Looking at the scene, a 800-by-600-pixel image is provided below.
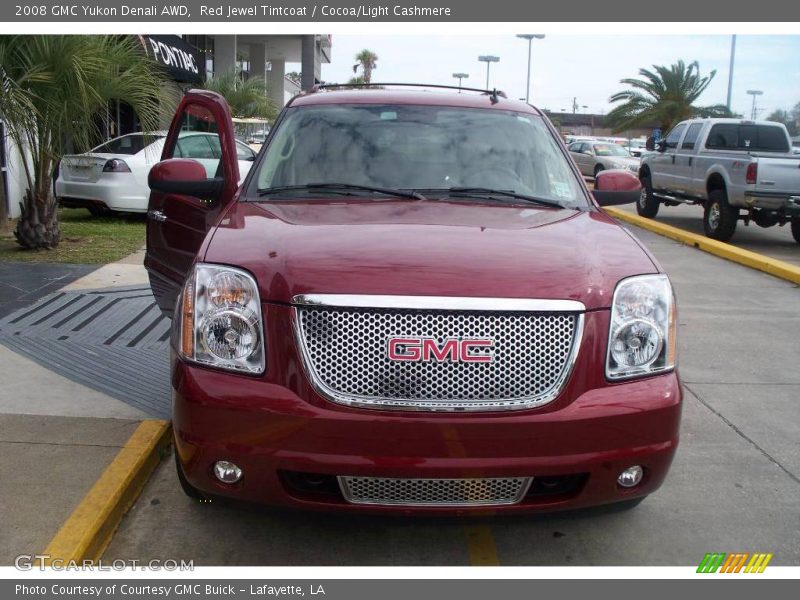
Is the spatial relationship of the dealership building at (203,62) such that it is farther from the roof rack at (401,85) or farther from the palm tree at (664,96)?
the palm tree at (664,96)

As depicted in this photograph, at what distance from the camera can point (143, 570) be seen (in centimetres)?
310

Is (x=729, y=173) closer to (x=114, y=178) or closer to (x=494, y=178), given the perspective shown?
(x=114, y=178)

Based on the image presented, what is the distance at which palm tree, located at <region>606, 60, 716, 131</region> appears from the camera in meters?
37.2

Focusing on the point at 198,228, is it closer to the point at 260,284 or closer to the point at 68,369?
the point at 68,369

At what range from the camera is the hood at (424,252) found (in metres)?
2.87

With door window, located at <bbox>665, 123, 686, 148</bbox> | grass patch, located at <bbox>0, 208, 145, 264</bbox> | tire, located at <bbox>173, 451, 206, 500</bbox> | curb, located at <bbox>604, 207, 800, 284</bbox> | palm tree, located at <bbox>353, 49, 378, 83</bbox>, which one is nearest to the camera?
tire, located at <bbox>173, 451, 206, 500</bbox>

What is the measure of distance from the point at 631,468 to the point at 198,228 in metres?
2.86

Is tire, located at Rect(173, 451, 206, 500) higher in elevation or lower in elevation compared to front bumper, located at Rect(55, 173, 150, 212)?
lower

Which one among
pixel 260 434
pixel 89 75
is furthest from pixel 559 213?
pixel 89 75

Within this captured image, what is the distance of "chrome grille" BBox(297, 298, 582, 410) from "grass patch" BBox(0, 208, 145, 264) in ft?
21.4

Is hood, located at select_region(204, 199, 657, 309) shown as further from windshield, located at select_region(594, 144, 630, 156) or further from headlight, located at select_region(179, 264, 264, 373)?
windshield, located at select_region(594, 144, 630, 156)

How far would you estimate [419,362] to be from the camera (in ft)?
9.23

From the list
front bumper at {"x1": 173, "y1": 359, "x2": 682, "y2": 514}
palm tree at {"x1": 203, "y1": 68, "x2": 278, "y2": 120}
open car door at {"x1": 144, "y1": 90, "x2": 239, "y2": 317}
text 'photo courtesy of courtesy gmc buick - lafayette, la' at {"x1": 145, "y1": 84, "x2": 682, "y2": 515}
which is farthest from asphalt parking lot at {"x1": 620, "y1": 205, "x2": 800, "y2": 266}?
palm tree at {"x1": 203, "y1": 68, "x2": 278, "y2": 120}

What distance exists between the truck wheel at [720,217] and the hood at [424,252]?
10314 mm
